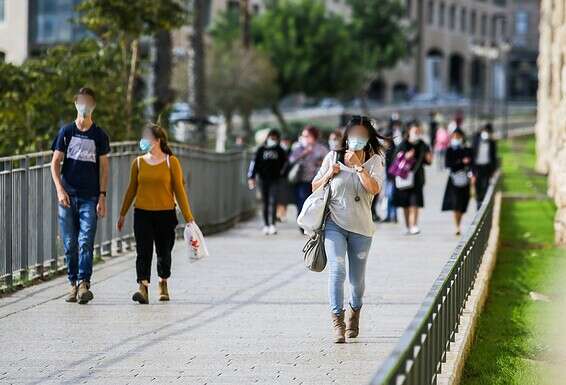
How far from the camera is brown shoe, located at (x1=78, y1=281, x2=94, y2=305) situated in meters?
13.0

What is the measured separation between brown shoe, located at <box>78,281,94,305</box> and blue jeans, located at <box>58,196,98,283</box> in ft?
0.16

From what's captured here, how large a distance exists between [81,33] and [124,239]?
35927mm

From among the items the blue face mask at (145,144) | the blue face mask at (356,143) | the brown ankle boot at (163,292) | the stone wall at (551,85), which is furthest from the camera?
the stone wall at (551,85)

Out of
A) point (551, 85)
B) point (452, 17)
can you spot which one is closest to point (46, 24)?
point (551, 85)

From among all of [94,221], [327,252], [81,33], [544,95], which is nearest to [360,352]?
[327,252]

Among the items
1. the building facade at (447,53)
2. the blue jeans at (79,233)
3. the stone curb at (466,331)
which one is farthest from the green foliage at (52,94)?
the building facade at (447,53)

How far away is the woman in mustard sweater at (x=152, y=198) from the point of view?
13016 millimetres

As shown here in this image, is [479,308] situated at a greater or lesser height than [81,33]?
lesser

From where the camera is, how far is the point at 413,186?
21.9 meters

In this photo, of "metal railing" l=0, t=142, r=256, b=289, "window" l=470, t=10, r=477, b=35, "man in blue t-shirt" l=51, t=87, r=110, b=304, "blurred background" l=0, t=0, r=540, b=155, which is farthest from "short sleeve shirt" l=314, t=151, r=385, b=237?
"window" l=470, t=10, r=477, b=35

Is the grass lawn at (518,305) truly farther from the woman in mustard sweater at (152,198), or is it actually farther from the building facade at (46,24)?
the building facade at (46,24)

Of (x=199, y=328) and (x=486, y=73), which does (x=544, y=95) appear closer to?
(x=199, y=328)

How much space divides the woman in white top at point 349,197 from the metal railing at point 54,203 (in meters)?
4.01

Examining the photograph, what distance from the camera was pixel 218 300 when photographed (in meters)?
13.5
